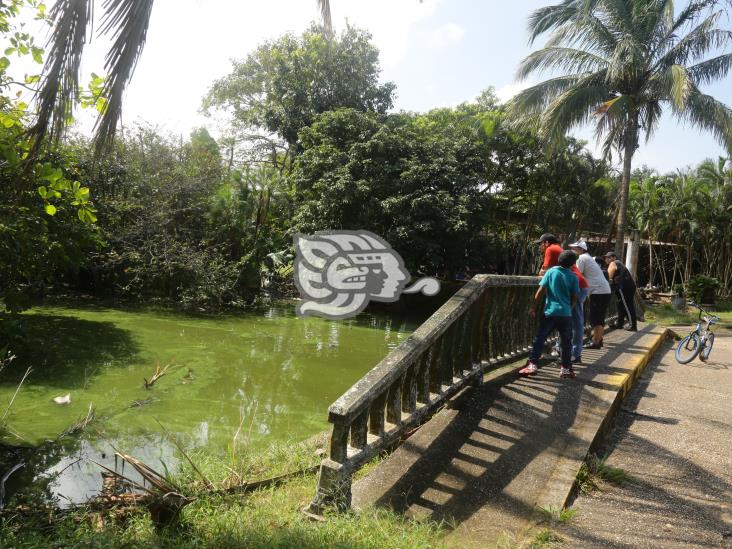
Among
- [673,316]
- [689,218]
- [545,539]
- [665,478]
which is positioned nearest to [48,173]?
[545,539]

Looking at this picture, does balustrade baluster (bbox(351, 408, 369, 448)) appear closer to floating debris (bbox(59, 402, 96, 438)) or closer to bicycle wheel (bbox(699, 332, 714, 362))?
floating debris (bbox(59, 402, 96, 438))

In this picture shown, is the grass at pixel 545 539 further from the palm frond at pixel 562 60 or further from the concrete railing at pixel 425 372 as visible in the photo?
the palm frond at pixel 562 60

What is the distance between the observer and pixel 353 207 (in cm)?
1638

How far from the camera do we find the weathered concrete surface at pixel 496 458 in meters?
3.04

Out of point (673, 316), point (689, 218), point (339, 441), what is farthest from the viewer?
point (689, 218)

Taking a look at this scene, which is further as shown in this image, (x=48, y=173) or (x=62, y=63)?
(x=48, y=173)

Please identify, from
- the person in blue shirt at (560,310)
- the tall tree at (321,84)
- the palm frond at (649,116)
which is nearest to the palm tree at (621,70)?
the palm frond at (649,116)

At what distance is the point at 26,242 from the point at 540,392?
631cm

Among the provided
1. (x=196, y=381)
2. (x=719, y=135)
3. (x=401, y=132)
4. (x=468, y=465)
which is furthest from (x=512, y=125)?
(x=468, y=465)

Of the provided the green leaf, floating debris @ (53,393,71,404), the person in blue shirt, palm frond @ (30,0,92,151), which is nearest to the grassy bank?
palm frond @ (30,0,92,151)

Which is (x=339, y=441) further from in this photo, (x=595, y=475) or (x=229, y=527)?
(x=595, y=475)

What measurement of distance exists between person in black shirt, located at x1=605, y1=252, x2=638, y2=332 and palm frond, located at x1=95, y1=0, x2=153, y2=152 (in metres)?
7.97

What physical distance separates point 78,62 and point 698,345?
8.32 meters

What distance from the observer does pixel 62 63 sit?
8.44 feet
